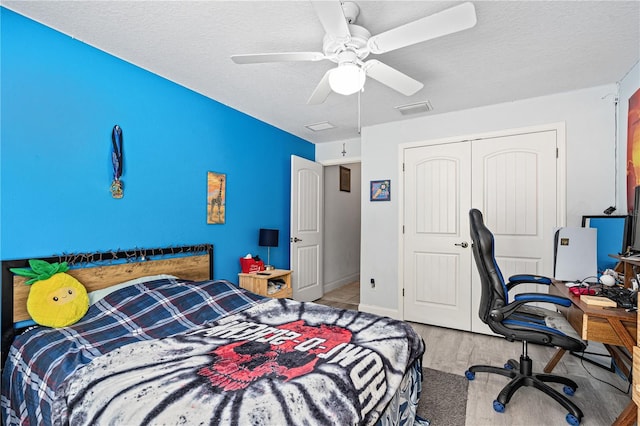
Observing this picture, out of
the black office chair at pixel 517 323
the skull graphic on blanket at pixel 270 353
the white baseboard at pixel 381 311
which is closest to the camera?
the skull graphic on blanket at pixel 270 353

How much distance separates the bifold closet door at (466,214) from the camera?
3.16 m

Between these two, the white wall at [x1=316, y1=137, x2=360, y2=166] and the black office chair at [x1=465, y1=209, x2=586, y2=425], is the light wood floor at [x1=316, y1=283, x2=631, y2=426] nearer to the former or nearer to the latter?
the black office chair at [x1=465, y1=209, x2=586, y2=425]

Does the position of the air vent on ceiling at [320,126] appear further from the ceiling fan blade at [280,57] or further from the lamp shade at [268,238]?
the ceiling fan blade at [280,57]

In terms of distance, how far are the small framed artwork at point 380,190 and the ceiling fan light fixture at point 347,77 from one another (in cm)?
227

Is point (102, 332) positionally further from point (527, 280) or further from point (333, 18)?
point (527, 280)

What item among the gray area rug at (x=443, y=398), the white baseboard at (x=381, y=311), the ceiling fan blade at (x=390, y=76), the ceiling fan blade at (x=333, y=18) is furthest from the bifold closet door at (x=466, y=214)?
the ceiling fan blade at (x=333, y=18)

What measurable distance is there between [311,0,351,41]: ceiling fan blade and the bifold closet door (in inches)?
94.4

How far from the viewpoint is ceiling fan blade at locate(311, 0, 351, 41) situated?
140 cm

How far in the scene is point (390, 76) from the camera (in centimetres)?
202

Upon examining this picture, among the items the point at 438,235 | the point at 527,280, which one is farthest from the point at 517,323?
the point at 438,235

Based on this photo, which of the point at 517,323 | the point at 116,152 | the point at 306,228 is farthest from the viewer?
the point at 306,228

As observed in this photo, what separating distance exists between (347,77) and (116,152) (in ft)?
5.96

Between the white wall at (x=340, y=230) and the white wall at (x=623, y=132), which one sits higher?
the white wall at (x=623, y=132)

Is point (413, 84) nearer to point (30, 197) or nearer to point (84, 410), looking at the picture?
point (84, 410)
